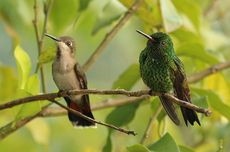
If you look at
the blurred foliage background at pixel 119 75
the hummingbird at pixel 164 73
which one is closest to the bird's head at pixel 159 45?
the hummingbird at pixel 164 73

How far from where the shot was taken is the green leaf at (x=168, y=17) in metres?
2.41

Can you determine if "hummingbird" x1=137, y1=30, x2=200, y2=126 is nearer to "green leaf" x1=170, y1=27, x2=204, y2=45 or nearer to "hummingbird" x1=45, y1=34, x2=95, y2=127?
"hummingbird" x1=45, y1=34, x2=95, y2=127

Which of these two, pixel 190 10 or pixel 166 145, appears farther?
pixel 190 10

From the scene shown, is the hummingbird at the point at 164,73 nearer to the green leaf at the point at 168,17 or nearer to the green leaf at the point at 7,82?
the green leaf at the point at 168,17

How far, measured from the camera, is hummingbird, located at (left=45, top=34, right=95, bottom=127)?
2426 millimetres

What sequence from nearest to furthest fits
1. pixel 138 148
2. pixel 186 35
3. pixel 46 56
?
pixel 138 148, pixel 46 56, pixel 186 35

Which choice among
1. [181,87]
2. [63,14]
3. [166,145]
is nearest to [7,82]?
[63,14]

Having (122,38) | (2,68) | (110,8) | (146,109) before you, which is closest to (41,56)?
(110,8)

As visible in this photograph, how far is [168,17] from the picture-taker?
95.7 inches

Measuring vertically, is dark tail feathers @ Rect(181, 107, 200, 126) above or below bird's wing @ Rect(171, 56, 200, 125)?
below

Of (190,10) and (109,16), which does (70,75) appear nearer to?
(109,16)

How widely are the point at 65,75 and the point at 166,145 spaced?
0.54 m

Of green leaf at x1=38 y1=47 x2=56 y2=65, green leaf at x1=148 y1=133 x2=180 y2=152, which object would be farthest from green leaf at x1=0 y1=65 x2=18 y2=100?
green leaf at x1=148 y1=133 x2=180 y2=152

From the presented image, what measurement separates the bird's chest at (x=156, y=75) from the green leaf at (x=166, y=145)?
19cm
